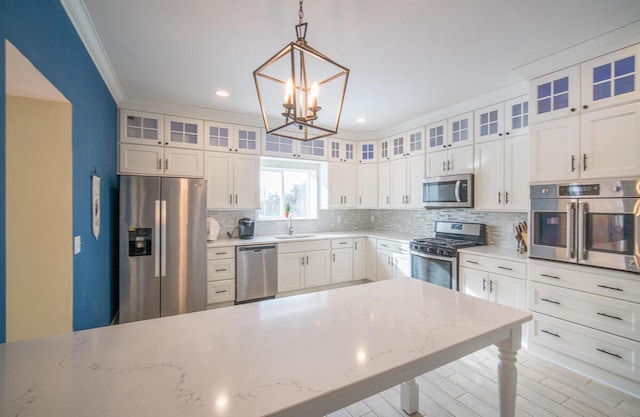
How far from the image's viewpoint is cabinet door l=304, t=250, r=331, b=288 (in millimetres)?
4160

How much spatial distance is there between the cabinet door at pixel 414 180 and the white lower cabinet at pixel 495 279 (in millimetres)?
1141

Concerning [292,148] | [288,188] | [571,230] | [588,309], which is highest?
[292,148]

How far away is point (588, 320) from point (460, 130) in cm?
226

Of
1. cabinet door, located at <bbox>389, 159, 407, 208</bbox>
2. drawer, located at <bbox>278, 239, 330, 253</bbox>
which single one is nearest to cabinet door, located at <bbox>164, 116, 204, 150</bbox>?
drawer, located at <bbox>278, 239, 330, 253</bbox>

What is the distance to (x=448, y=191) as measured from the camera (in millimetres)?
3580

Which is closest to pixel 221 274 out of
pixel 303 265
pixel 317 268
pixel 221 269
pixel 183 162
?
pixel 221 269

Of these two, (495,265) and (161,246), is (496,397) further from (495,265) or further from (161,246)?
(161,246)

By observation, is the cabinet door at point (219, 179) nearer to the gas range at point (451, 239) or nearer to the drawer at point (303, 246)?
the drawer at point (303, 246)

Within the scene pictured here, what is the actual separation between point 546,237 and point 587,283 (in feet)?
1.42

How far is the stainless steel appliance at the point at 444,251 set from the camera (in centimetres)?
322

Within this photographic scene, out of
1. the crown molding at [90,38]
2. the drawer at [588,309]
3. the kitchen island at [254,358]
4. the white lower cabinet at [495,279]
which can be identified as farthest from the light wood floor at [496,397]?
the crown molding at [90,38]

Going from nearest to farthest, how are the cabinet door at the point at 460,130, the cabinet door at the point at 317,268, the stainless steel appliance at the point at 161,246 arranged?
the stainless steel appliance at the point at 161,246
the cabinet door at the point at 460,130
the cabinet door at the point at 317,268

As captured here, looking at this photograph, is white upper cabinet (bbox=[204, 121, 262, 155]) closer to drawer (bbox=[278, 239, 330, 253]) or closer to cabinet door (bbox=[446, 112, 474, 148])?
drawer (bbox=[278, 239, 330, 253])

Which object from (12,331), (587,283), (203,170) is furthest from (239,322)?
(203,170)
